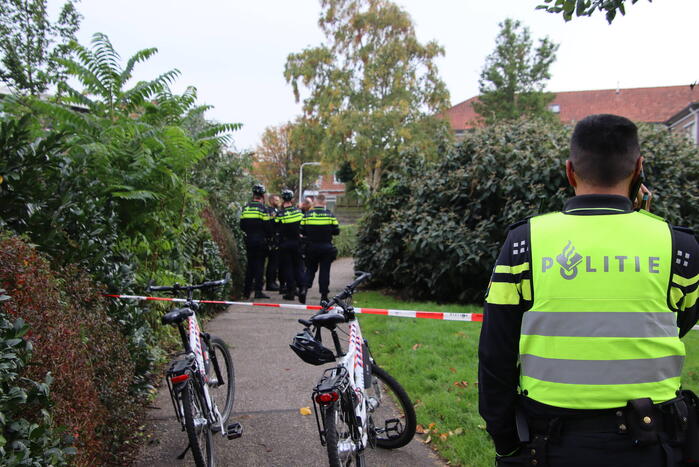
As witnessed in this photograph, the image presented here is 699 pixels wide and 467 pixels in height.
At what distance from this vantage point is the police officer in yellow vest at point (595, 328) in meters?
1.79

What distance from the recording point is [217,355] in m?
4.84

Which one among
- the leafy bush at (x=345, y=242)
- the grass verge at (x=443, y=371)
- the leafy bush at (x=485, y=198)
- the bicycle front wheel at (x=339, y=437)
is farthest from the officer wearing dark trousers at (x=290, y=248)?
the leafy bush at (x=345, y=242)

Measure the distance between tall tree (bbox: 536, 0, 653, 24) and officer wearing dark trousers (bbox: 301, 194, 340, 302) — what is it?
269 inches

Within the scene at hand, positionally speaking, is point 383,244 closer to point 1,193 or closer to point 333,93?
point 1,193

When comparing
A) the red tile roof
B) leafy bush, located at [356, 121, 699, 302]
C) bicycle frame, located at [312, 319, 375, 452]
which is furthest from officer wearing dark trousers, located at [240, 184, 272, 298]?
the red tile roof

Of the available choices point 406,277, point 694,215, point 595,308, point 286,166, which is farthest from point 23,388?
point 286,166

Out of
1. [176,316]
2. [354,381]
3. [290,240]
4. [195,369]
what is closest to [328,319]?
[354,381]

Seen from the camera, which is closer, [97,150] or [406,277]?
[97,150]

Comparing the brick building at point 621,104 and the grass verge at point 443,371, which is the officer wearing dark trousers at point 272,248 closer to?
the grass verge at point 443,371

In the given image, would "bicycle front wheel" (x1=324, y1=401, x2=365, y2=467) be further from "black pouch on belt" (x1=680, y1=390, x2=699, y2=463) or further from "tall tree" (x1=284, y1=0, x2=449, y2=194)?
"tall tree" (x1=284, y1=0, x2=449, y2=194)

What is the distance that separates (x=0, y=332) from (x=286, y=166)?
57666mm

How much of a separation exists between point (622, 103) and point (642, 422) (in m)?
64.2

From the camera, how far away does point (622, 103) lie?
58094mm

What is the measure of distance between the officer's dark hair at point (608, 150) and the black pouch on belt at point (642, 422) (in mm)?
740
